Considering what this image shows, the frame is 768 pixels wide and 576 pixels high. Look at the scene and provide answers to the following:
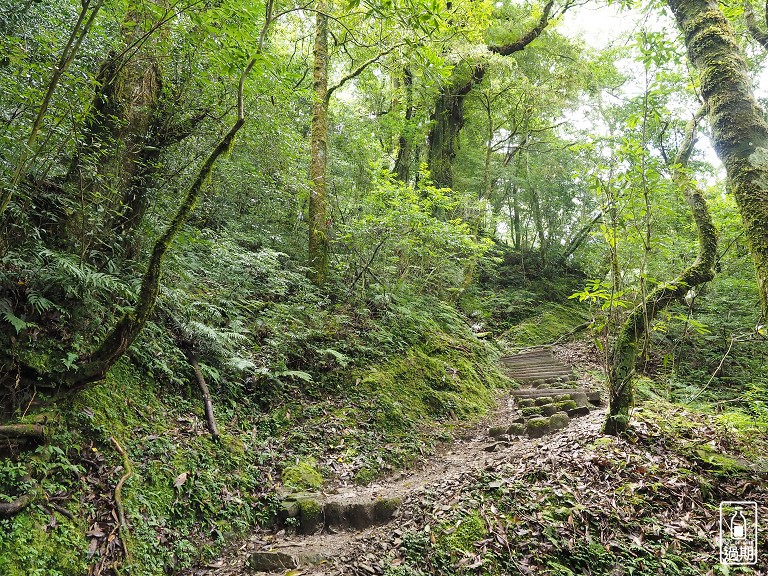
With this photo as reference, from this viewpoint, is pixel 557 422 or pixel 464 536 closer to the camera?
pixel 464 536

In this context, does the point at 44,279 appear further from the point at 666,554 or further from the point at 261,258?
the point at 666,554

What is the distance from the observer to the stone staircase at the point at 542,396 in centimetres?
598

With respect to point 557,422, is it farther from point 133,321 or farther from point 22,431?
point 22,431

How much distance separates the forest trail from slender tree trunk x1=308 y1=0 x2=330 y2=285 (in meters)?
4.26

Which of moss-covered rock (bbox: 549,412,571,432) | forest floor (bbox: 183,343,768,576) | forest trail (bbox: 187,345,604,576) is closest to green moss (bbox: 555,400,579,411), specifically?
forest trail (bbox: 187,345,604,576)

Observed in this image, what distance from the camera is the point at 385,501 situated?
415 centimetres

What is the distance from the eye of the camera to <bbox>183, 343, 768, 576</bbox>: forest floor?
10.2ft

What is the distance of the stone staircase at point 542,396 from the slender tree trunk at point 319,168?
4563 millimetres

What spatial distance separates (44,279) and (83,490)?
1.84m

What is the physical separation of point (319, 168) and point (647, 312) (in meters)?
6.63

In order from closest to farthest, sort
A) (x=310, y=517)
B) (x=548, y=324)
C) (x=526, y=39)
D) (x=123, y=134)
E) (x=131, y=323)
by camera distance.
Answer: (x=131, y=323) < (x=310, y=517) < (x=123, y=134) < (x=526, y=39) < (x=548, y=324)

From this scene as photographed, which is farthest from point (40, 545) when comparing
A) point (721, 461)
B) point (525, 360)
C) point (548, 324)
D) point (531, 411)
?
point (548, 324)

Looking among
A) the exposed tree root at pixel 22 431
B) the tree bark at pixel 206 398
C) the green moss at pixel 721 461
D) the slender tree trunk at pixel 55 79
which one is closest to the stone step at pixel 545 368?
the green moss at pixel 721 461

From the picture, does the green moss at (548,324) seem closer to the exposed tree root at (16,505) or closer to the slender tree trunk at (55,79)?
the exposed tree root at (16,505)
